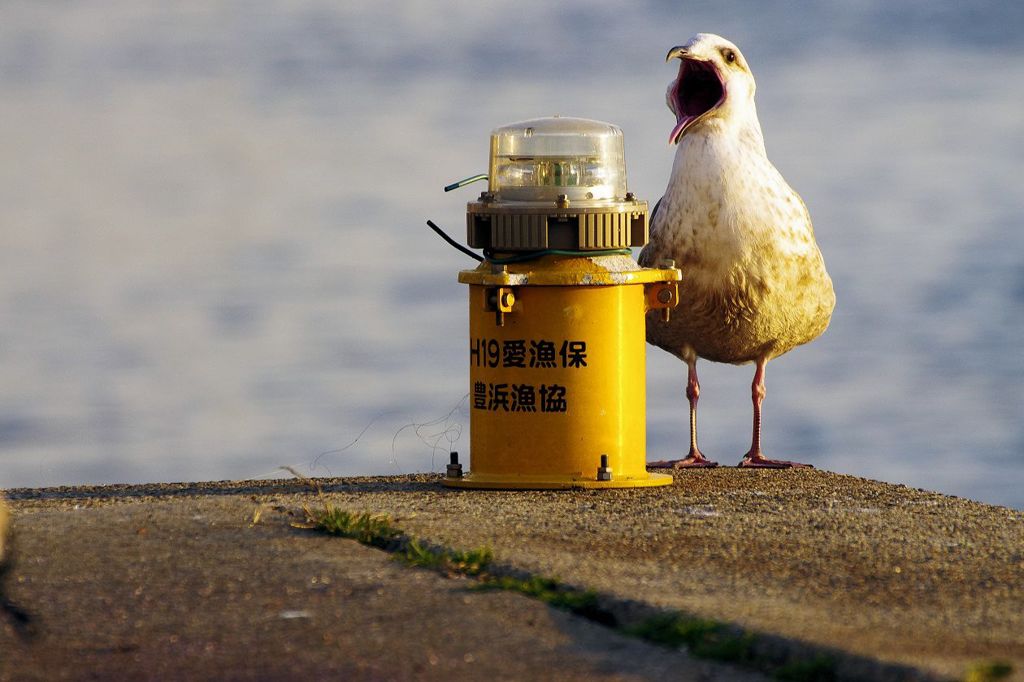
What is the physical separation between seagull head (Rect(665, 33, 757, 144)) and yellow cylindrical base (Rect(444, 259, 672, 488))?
131 cm

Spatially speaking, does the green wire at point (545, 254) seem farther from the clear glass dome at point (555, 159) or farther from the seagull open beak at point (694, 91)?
the seagull open beak at point (694, 91)

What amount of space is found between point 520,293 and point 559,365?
36 centimetres

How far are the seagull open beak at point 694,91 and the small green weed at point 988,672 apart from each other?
444cm

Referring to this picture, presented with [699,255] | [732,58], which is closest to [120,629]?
[699,255]

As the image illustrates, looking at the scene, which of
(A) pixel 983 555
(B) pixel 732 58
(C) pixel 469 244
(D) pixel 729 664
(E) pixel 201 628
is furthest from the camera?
(B) pixel 732 58

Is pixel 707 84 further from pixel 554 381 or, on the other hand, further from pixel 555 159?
pixel 554 381

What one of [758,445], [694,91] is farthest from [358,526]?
[694,91]

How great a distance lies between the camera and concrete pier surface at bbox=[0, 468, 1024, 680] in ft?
14.9

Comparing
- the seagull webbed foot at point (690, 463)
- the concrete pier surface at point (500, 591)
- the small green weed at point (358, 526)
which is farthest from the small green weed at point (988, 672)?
the seagull webbed foot at point (690, 463)

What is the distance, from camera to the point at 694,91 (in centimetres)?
862

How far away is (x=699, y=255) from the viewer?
8.06m

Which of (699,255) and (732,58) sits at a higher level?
(732,58)

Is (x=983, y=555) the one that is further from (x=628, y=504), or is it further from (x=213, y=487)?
(x=213, y=487)

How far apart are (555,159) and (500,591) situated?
2924mm
